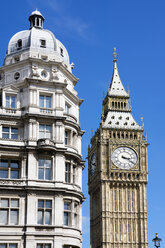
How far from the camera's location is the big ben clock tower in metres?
135

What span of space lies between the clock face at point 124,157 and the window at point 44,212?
90285 millimetres

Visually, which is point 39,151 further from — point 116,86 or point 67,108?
point 116,86

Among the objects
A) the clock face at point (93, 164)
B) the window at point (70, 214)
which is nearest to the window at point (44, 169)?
the window at point (70, 214)

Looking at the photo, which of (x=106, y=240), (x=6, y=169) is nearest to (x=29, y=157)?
(x=6, y=169)

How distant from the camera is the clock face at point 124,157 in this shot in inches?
5566

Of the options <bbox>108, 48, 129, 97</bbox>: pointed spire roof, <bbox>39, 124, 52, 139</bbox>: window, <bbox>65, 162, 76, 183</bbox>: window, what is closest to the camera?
<bbox>65, 162, 76, 183</bbox>: window

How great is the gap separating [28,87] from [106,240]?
8497cm

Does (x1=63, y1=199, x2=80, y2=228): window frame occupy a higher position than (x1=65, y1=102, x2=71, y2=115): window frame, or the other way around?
(x1=65, y1=102, x2=71, y2=115): window frame

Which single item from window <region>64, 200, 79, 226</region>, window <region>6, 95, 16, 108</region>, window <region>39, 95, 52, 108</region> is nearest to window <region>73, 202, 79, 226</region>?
window <region>64, 200, 79, 226</region>

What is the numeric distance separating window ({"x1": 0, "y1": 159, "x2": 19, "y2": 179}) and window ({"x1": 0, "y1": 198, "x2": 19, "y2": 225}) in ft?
8.15

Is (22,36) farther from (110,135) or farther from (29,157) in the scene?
(110,135)

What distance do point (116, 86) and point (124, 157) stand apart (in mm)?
26161

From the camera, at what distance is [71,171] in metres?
54.5

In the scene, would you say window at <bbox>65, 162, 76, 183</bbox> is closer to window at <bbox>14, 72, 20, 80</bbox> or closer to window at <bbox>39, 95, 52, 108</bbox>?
window at <bbox>39, 95, 52, 108</bbox>
